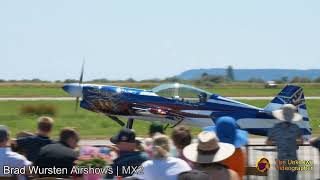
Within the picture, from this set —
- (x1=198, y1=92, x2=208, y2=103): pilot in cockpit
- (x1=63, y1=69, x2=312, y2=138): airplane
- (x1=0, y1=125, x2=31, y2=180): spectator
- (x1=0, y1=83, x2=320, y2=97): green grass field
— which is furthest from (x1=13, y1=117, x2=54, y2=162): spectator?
(x1=0, y1=83, x2=320, y2=97): green grass field

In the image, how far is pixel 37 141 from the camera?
7348 mm

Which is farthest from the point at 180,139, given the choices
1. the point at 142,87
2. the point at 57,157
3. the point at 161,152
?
the point at 142,87

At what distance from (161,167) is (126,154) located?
33.7 inches

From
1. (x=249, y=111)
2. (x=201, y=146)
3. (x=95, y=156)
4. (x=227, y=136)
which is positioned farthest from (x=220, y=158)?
(x=249, y=111)

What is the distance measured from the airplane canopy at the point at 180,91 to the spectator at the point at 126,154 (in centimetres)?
1272

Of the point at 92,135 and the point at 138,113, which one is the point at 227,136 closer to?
the point at 138,113

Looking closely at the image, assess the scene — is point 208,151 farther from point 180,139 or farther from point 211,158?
point 180,139

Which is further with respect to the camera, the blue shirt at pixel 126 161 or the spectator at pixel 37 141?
the spectator at pixel 37 141

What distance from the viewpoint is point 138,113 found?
20.1 m

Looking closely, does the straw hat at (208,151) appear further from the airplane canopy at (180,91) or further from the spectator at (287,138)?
the airplane canopy at (180,91)

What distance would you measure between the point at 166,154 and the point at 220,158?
25.5 inches

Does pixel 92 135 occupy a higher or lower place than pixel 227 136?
lower

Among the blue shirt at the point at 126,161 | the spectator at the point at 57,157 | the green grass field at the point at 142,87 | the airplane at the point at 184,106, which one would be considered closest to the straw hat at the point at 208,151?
the blue shirt at the point at 126,161

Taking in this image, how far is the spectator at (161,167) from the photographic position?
588 centimetres
